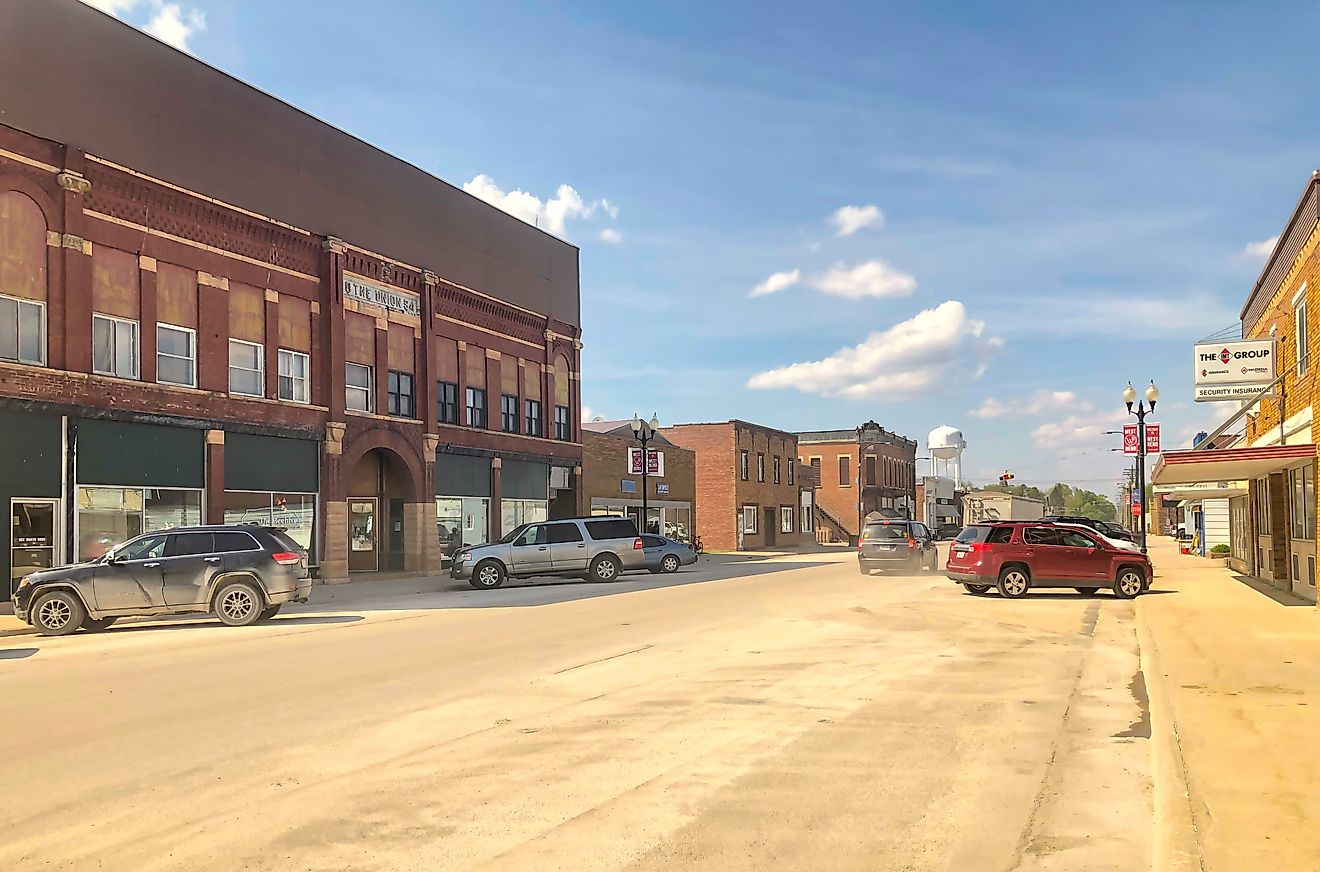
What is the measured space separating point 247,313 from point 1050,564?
21.7 meters

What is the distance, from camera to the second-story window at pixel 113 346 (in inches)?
1010

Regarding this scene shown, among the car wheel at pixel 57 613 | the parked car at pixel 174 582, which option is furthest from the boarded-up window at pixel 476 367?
the car wheel at pixel 57 613

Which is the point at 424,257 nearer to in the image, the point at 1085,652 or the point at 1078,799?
the point at 1085,652

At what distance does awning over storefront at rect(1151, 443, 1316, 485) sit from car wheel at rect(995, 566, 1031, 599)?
12.1 ft

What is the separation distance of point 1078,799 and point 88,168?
85.0 feet

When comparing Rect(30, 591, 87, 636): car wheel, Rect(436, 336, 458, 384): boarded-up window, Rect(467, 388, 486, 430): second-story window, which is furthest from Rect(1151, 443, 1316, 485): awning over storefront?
Rect(467, 388, 486, 430): second-story window

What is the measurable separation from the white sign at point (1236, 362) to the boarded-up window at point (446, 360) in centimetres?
2421

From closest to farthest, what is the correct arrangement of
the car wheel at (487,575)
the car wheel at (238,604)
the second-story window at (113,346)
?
the car wheel at (238,604), the second-story window at (113,346), the car wheel at (487,575)

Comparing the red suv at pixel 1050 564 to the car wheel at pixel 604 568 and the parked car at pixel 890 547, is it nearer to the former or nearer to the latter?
the parked car at pixel 890 547

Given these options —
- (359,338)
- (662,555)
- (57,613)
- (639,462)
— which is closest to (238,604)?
(57,613)

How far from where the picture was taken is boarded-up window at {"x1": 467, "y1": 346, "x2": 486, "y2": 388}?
40156 mm

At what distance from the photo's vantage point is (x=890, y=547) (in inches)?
1281

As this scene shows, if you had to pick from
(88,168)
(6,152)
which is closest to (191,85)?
(88,168)

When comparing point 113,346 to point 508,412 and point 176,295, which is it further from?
point 508,412
